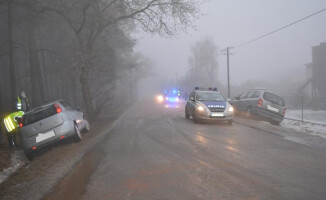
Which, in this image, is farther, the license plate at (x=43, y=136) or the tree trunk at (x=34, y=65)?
the tree trunk at (x=34, y=65)

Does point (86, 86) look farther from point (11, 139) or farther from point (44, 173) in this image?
point (44, 173)

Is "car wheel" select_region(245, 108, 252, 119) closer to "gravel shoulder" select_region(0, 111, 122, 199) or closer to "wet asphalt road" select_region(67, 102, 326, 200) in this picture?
"wet asphalt road" select_region(67, 102, 326, 200)

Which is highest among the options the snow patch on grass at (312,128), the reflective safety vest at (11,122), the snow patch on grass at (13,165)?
the reflective safety vest at (11,122)

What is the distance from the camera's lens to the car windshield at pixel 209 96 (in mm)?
17312

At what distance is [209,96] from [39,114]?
9.46 m

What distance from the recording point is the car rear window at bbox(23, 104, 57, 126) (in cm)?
1066

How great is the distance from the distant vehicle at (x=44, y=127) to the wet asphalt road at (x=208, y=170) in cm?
148

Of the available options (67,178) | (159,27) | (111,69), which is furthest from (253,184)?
(111,69)

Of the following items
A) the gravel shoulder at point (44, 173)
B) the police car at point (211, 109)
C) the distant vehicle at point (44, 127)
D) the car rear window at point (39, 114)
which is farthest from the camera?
the police car at point (211, 109)

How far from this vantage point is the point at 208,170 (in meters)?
6.91

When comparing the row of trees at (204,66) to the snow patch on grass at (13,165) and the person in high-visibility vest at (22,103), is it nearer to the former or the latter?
the person in high-visibility vest at (22,103)

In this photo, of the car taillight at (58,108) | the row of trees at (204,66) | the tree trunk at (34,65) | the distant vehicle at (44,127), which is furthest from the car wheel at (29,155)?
the row of trees at (204,66)

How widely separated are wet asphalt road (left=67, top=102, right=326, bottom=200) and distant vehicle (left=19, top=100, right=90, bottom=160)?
1.48m

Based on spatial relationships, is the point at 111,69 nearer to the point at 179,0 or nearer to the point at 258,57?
the point at 179,0
